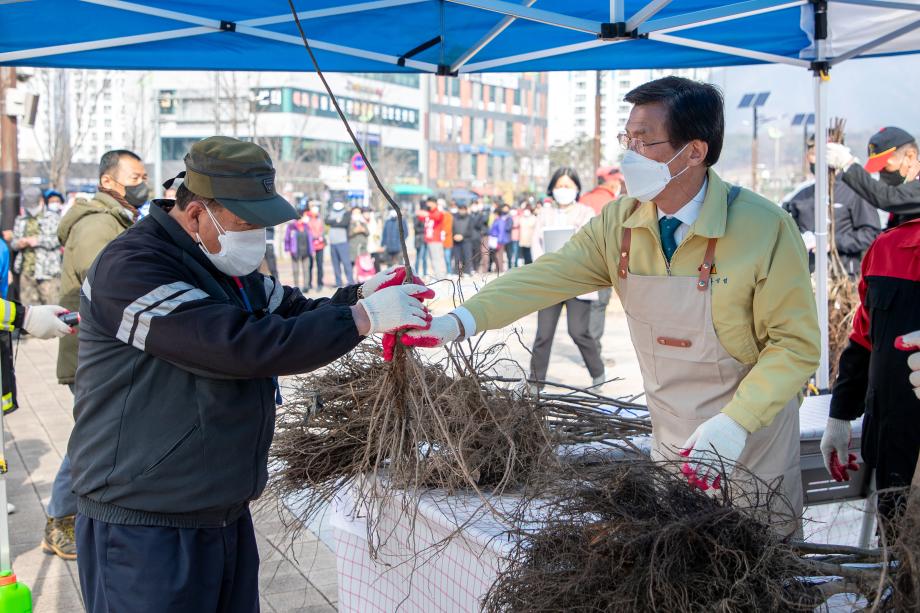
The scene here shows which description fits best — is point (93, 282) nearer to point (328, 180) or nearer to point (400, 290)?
point (400, 290)

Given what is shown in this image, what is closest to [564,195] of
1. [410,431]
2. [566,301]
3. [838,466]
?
[566,301]

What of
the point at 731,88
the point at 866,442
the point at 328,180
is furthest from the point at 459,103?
the point at 866,442

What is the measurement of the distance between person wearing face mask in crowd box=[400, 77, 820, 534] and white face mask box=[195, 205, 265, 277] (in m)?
0.45

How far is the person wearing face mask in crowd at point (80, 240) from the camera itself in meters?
4.50

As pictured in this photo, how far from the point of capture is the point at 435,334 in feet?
7.91

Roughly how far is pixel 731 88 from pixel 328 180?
168 ft

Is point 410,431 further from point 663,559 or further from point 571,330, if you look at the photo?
point 571,330

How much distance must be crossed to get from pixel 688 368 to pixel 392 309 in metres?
0.79

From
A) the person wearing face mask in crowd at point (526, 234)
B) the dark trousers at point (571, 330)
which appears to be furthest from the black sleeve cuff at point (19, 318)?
the person wearing face mask in crowd at point (526, 234)

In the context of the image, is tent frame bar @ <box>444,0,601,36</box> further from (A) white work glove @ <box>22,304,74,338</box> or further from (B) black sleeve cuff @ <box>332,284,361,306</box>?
(A) white work glove @ <box>22,304,74,338</box>

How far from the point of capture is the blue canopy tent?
3.67 meters

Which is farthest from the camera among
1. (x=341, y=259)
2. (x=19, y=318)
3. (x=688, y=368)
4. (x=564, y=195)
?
(x=341, y=259)

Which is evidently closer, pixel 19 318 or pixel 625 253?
pixel 625 253

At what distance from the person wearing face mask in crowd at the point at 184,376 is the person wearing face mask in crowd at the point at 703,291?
449 millimetres
